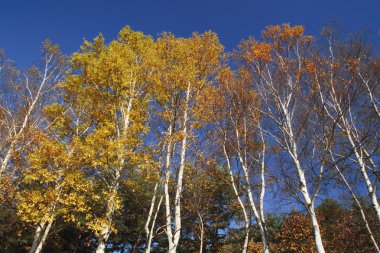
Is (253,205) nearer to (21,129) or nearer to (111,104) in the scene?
(111,104)

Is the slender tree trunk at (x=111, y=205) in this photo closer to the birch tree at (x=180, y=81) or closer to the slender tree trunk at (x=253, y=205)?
the birch tree at (x=180, y=81)

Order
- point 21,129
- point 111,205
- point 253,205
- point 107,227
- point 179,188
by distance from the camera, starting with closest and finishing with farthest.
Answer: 1. point 107,227
2. point 111,205
3. point 179,188
4. point 253,205
5. point 21,129

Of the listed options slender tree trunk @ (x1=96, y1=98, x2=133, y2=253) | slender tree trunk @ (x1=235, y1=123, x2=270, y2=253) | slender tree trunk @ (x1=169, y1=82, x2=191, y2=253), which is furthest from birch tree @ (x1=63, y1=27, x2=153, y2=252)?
slender tree trunk @ (x1=235, y1=123, x2=270, y2=253)

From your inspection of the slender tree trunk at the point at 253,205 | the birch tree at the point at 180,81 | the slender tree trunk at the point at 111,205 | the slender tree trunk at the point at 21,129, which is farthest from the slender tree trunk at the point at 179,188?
the slender tree trunk at the point at 21,129

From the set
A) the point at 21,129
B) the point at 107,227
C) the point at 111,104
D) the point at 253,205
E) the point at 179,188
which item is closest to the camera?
the point at 107,227

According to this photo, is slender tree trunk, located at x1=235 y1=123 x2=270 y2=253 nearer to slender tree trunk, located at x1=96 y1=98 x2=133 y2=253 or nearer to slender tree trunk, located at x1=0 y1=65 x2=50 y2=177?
slender tree trunk, located at x1=96 y1=98 x2=133 y2=253

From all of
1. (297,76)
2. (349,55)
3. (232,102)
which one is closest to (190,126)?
(232,102)

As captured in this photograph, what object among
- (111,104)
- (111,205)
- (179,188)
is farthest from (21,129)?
(179,188)

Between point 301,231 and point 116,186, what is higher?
point 301,231

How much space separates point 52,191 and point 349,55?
11.2 m

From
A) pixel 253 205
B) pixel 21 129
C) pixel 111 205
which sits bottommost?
pixel 111 205

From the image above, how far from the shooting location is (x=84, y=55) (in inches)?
495

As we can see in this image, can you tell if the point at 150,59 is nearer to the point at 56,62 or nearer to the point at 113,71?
the point at 113,71

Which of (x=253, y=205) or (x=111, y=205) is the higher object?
(x=253, y=205)
